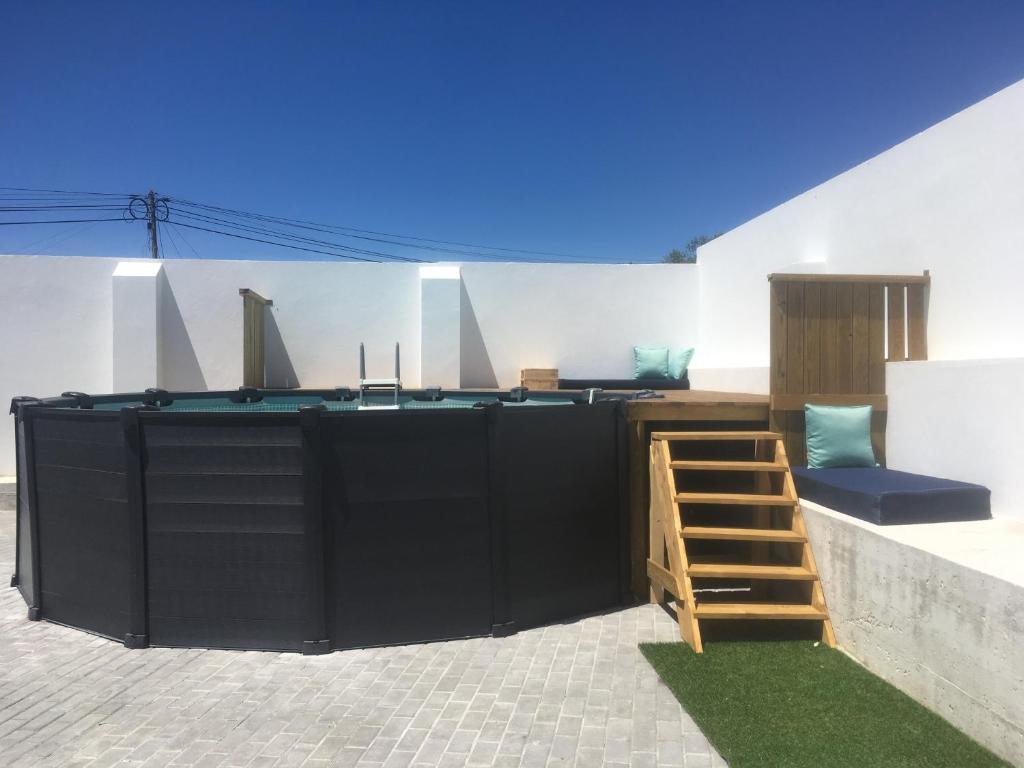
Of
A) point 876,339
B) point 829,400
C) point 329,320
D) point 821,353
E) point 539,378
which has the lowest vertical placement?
point 829,400

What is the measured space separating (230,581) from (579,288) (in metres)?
6.84

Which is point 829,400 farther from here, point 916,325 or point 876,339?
point 916,325

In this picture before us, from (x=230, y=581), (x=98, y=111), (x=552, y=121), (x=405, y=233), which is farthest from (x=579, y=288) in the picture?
(x=405, y=233)

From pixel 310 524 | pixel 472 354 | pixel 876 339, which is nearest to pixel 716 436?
pixel 876 339

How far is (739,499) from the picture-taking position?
363cm

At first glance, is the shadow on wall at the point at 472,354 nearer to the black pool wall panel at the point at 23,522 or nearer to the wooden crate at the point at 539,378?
the wooden crate at the point at 539,378

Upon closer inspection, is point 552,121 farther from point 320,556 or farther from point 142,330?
point 320,556

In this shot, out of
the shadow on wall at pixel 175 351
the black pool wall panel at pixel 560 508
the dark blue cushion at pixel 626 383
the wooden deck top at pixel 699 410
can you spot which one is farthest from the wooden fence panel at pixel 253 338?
the wooden deck top at pixel 699 410

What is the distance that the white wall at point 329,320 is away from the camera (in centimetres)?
795

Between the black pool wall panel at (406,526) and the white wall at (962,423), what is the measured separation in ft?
9.26

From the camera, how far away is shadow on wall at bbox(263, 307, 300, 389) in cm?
848

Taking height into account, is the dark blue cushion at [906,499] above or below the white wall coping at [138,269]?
below

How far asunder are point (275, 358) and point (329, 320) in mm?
971

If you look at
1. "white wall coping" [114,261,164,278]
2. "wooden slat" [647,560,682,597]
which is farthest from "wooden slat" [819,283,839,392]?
"white wall coping" [114,261,164,278]
